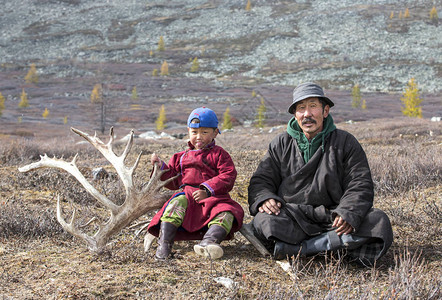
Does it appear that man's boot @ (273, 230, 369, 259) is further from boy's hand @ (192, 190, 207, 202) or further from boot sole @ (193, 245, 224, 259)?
boy's hand @ (192, 190, 207, 202)

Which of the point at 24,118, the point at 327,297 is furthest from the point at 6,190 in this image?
the point at 24,118

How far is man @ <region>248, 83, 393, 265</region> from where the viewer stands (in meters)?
3.44

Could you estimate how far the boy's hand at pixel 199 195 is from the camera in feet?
Answer: 12.3

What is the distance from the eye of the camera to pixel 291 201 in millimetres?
3766

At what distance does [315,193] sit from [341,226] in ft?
1.17

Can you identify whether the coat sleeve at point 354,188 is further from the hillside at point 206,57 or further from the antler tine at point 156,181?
the hillside at point 206,57

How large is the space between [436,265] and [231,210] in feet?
5.22

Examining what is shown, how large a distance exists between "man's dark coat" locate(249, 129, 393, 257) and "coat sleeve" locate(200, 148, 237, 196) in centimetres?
23

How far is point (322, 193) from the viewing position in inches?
143

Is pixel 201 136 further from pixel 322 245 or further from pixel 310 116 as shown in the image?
pixel 322 245

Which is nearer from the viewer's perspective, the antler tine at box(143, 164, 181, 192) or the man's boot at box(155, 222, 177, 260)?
the man's boot at box(155, 222, 177, 260)

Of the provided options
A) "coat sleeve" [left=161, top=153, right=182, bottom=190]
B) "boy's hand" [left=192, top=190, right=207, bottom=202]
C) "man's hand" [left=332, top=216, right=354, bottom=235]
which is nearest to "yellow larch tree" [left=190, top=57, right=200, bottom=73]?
"coat sleeve" [left=161, top=153, right=182, bottom=190]

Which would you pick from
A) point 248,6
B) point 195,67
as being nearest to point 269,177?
point 195,67

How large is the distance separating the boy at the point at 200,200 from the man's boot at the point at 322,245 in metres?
0.45
